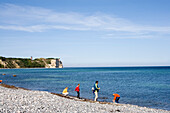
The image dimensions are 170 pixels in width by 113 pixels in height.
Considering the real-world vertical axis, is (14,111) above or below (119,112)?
above

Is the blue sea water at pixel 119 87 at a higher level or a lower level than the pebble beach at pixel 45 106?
lower

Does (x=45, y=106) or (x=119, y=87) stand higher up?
(x=45, y=106)

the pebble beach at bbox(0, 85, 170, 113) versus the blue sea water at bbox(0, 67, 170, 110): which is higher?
the pebble beach at bbox(0, 85, 170, 113)

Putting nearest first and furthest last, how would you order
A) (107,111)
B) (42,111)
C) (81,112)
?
(42,111) < (81,112) < (107,111)

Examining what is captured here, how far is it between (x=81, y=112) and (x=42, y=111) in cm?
273

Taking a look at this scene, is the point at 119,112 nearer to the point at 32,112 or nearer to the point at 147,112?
the point at 147,112

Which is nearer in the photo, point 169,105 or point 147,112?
point 147,112

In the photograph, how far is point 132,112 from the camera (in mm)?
16500

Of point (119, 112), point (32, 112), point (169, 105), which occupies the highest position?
point (32, 112)

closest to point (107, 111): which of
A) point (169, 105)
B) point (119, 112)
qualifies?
point (119, 112)

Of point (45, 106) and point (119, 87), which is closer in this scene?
point (45, 106)

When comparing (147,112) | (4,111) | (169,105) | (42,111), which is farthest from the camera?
(169,105)

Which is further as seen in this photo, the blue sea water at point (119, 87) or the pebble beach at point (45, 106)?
the blue sea water at point (119, 87)

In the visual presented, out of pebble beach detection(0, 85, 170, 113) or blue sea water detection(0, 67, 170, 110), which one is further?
blue sea water detection(0, 67, 170, 110)
